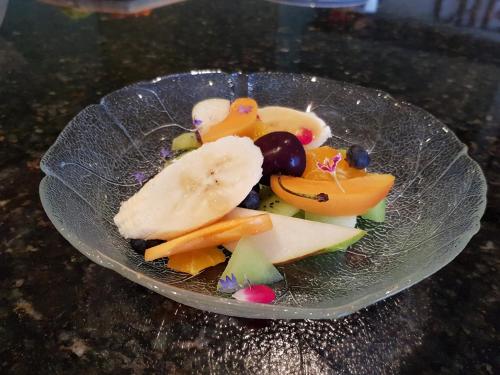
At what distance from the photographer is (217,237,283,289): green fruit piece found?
33.3 inches

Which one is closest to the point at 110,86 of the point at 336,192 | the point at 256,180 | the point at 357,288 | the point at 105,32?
the point at 105,32

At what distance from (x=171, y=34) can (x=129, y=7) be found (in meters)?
0.44

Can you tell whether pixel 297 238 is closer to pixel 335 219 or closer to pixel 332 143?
pixel 335 219

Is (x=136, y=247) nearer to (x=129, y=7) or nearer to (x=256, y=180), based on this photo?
(x=256, y=180)

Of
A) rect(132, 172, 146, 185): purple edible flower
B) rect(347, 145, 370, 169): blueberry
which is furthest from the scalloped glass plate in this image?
rect(347, 145, 370, 169): blueberry

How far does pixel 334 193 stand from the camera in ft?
3.05

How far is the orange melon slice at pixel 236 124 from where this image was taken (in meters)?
1.14

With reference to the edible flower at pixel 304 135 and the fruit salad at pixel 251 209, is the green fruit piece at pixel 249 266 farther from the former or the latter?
the edible flower at pixel 304 135

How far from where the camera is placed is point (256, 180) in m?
0.96

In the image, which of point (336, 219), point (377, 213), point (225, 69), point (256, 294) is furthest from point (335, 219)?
point (225, 69)

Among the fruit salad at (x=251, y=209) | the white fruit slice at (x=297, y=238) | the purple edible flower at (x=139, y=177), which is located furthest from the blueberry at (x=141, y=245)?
the purple edible flower at (x=139, y=177)

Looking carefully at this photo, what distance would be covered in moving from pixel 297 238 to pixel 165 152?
1.61 ft

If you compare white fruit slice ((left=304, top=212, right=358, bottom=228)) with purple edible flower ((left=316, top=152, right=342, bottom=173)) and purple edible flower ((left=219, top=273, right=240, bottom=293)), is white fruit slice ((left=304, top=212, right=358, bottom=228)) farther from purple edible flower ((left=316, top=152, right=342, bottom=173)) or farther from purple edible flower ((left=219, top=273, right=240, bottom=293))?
purple edible flower ((left=219, top=273, right=240, bottom=293))

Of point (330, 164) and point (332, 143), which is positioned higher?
point (330, 164)
